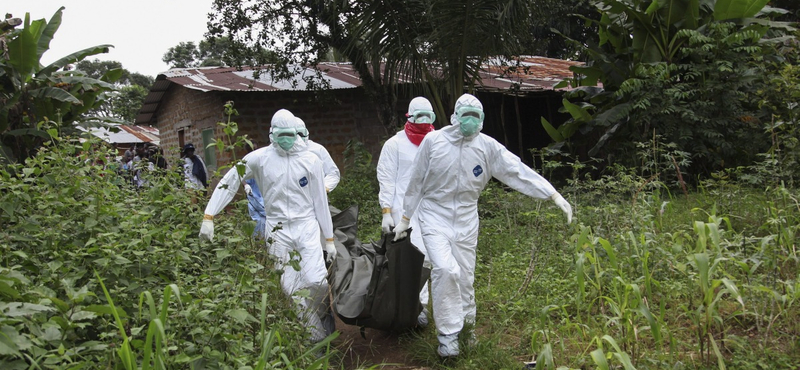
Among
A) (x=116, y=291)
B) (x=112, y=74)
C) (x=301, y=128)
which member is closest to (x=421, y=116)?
(x=301, y=128)

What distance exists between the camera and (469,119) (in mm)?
4773

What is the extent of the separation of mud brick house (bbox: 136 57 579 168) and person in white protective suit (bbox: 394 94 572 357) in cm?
685

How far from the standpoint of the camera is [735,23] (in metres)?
9.09

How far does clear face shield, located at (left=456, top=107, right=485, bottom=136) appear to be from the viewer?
4.78 metres

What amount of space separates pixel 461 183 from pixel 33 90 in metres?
5.56

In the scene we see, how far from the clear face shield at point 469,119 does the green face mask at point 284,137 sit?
135 centimetres

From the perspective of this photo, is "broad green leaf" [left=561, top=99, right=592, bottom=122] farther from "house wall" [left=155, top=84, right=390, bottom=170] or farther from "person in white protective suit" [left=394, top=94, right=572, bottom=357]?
"person in white protective suit" [left=394, top=94, right=572, bottom=357]

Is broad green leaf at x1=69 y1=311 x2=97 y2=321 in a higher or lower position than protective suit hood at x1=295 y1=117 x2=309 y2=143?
lower

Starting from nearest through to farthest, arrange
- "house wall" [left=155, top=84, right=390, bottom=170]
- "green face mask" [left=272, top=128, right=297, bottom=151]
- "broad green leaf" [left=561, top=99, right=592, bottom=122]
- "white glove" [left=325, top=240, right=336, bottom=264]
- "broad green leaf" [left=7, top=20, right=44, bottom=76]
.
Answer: "green face mask" [left=272, top=128, right=297, bottom=151]
"white glove" [left=325, top=240, right=336, bottom=264]
"broad green leaf" [left=7, top=20, right=44, bottom=76]
"broad green leaf" [left=561, top=99, right=592, bottom=122]
"house wall" [left=155, top=84, right=390, bottom=170]

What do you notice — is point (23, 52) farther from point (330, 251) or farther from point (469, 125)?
point (469, 125)

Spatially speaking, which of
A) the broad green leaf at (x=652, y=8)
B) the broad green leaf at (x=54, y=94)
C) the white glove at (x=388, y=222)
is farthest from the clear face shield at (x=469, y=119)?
the broad green leaf at (x=652, y=8)

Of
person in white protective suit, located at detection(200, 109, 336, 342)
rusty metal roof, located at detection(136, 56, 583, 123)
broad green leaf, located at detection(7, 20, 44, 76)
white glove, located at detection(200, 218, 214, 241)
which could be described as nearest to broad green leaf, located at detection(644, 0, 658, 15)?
rusty metal roof, located at detection(136, 56, 583, 123)

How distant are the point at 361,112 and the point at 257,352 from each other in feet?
34.5

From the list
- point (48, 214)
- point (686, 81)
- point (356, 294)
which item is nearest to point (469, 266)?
point (356, 294)
